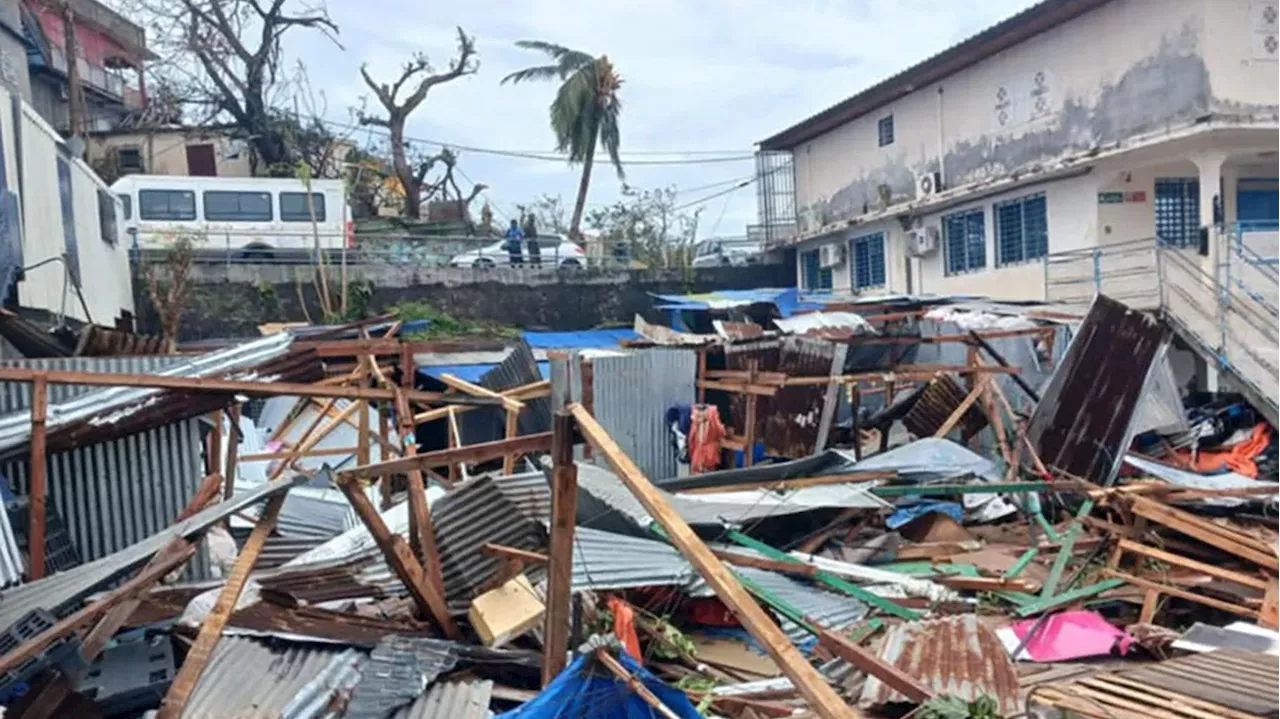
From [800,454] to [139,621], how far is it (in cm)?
851

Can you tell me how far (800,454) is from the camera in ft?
40.0

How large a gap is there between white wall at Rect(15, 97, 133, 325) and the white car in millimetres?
8260

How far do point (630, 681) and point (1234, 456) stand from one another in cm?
1257

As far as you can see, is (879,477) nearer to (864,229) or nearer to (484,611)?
(484,611)

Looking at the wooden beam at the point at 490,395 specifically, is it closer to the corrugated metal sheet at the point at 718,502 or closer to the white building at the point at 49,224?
the corrugated metal sheet at the point at 718,502

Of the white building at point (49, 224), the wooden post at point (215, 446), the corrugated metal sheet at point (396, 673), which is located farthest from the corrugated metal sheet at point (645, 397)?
the corrugated metal sheet at point (396, 673)

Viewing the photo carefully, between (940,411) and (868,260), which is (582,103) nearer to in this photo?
(868,260)

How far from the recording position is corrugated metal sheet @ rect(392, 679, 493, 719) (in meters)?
4.20

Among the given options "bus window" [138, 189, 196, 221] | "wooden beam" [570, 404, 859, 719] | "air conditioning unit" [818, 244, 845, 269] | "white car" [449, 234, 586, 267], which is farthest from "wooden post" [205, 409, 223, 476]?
"air conditioning unit" [818, 244, 845, 269]

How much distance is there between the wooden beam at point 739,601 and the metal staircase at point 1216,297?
1338 centimetres

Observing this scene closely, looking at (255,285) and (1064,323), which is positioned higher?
(255,285)

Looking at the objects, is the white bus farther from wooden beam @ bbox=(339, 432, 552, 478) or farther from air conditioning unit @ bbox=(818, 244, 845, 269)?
wooden beam @ bbox=(339, 432, 552, 478)

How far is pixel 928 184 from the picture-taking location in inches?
827

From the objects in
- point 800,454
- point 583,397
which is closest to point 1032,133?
point 800,454
